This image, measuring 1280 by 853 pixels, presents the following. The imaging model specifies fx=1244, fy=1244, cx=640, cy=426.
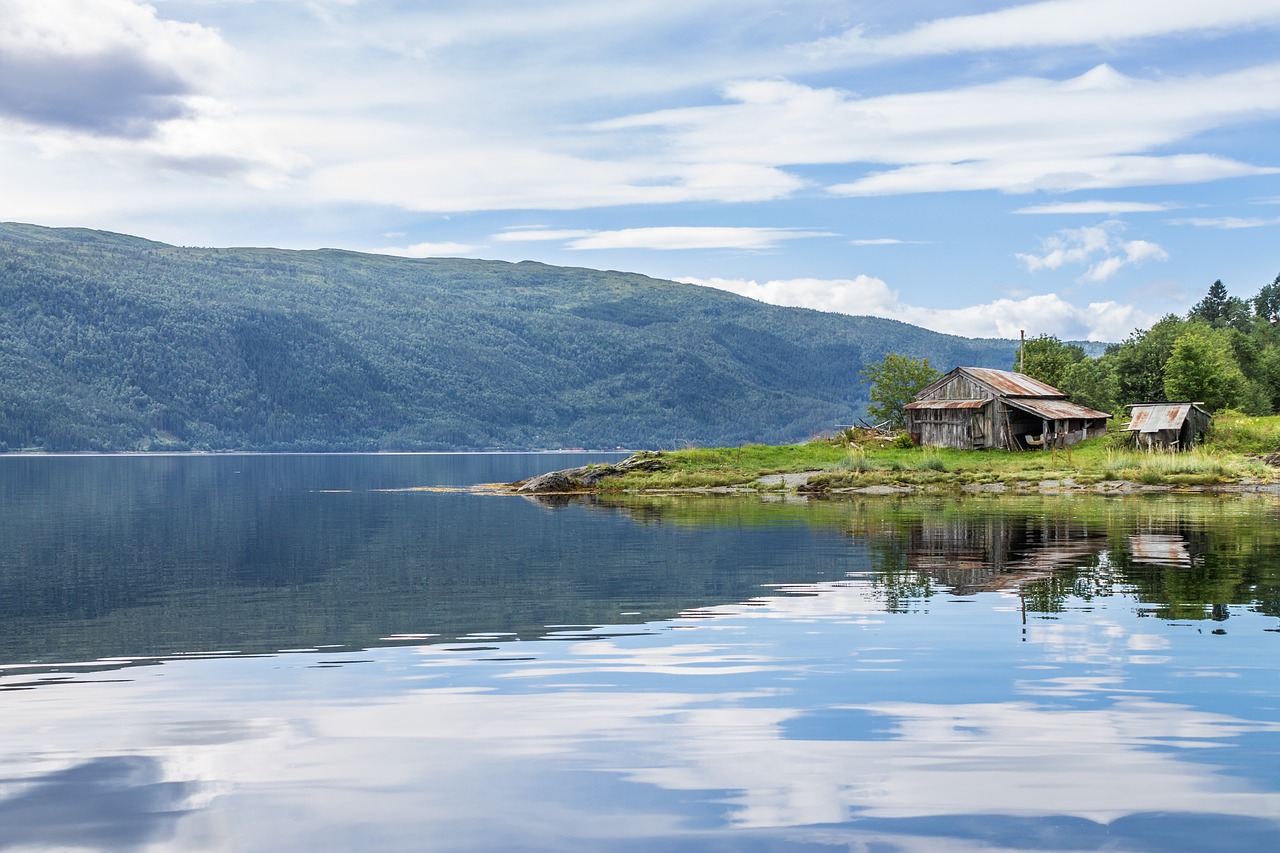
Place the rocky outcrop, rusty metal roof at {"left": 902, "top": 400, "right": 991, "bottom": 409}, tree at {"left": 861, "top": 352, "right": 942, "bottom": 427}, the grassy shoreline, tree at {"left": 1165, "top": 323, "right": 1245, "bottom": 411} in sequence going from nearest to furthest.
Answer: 1. the grassy shoreline
2. the rocky outcrop
3. rusty metal roof at {"left": 902, "top": 400, "right": 991, "bottom": 409}
4. tree at {"left": 1165, "top": 323, "right": 1245, "bottom": 411}
5. tree at {"left": 861, "top": 352, "right": 942, "bottom": 427}

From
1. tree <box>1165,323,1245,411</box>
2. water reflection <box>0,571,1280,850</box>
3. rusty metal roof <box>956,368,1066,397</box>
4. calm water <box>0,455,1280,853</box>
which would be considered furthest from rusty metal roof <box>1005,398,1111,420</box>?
water reflection <box>0,571,1280,850</box>

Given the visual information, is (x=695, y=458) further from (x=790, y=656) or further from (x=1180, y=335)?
(x=790, y=656)

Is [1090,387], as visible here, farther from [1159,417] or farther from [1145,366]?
[1159,417]

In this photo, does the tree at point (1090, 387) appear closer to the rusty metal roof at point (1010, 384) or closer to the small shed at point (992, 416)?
the rusty metal roof at point (1010, 384)

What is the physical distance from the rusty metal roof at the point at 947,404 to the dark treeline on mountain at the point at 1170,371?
62.4 feet

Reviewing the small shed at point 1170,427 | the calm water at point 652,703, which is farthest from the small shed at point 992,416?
the calm water at point 652,703

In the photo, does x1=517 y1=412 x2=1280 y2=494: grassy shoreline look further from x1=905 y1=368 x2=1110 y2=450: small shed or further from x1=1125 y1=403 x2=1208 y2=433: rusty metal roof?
x1=905 y1=368 x2=1110 y2=450: small shed

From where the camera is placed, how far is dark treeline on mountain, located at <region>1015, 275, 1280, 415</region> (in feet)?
326

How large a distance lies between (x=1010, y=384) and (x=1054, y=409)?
12.2 feet

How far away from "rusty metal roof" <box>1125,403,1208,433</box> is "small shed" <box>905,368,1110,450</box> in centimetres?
554

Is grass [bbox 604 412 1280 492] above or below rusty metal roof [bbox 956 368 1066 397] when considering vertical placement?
below

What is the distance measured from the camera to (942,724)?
12414 mm

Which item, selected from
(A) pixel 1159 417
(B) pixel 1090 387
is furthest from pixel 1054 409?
(B) pixel 1090 387

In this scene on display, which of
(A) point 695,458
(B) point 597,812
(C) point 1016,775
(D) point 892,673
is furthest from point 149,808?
(A) point 695,458
